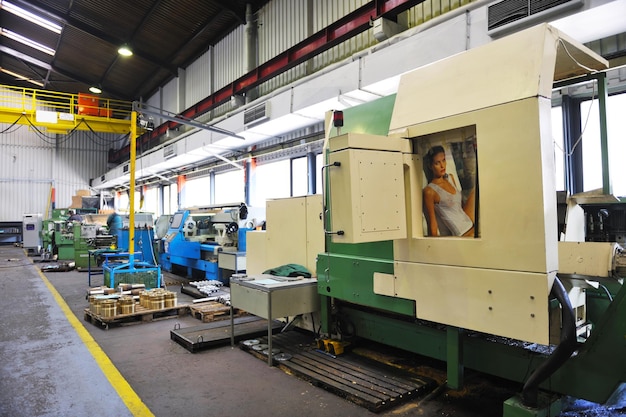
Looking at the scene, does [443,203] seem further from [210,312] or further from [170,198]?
[170,198]

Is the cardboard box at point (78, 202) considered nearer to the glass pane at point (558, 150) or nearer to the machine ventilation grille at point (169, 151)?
the machine ventilation grille at point (169, 151)

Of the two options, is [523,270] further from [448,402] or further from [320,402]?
[320,402]

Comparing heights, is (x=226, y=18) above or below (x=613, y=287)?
above

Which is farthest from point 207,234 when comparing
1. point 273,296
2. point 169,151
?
point 273,296

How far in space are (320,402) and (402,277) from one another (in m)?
1.02

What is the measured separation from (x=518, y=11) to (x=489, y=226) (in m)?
2.30

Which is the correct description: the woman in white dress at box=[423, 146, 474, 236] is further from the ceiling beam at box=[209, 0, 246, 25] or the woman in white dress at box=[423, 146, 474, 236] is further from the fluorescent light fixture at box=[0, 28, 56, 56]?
the fluorescent light fixture at box=[0, 28, 56, 56]

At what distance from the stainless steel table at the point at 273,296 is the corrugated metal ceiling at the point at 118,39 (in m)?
6.75

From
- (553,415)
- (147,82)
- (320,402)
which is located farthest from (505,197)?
(147,82)

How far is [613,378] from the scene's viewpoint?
2.12 m

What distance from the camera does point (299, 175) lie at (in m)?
9.46

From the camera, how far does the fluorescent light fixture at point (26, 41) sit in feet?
42.3

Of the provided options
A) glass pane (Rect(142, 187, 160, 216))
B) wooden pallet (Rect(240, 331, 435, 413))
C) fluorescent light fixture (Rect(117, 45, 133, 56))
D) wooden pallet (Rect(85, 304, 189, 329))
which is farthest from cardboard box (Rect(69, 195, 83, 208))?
wooden pallet (Rect(240, 331, 435, 413))

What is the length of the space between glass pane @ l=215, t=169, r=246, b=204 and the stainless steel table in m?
7.29
